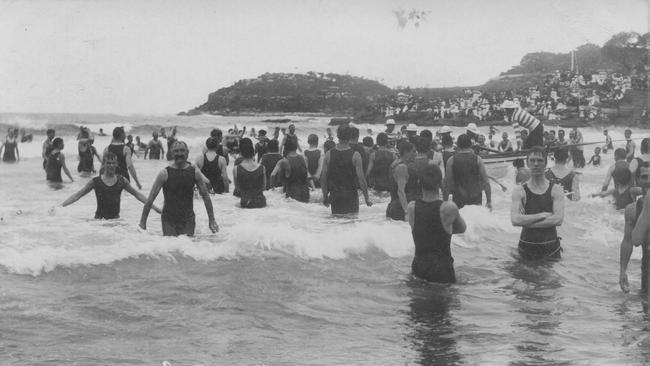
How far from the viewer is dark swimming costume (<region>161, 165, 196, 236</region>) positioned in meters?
8.13

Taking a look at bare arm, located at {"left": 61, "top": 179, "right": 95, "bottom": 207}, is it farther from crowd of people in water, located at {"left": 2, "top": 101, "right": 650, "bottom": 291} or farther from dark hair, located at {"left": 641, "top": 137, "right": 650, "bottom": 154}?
dark hair, located at {"left": 641, "top": 137, "right": 650, "bottom": 154}

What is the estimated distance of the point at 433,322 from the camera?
5992 mm

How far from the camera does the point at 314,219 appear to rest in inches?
464

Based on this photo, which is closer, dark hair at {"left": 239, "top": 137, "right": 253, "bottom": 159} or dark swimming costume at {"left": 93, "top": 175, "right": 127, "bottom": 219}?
dark swimming costume at {"left": 93, "top": 175, "right": 127, "bottom": 219}

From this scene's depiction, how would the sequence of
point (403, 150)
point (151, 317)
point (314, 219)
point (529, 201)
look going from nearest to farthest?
point (151, 317) → point (529, 201) → point (403, 150) → point (314, 219)

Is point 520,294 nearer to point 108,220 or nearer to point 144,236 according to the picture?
point 144,236

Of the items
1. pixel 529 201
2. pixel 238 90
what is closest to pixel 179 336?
pixel 529 201

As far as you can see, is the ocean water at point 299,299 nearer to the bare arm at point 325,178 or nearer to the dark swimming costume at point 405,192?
the dark swimming costume at point 405,192

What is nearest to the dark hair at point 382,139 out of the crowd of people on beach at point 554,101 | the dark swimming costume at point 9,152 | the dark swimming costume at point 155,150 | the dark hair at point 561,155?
the dark hair at point 561,155

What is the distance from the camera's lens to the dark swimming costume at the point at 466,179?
34.1ft

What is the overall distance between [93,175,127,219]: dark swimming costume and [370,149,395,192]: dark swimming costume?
17.2 feet

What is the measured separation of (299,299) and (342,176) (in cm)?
445

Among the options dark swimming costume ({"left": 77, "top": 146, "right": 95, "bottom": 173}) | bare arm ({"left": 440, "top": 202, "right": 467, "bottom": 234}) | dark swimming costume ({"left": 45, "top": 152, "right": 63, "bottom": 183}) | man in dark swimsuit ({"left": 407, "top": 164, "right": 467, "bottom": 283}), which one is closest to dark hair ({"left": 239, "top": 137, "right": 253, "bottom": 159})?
man in dark swimsuit ({"left": 407, "top": 164, "right": 467, "bottom": 283})

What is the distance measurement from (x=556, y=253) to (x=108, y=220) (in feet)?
19.3
